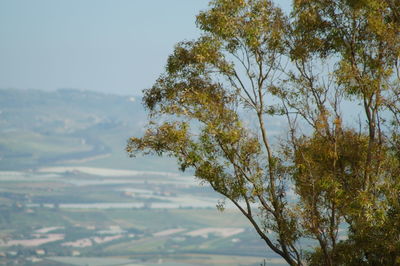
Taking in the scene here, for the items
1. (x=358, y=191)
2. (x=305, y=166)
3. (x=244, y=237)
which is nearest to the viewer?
(x=358, y=191)

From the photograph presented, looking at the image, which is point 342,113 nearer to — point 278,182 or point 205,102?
point 278,182

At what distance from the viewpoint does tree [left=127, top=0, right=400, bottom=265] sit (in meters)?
13.7

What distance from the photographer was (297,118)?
14469mm

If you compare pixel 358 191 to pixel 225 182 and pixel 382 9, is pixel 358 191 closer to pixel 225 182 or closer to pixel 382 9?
pixel 225 182

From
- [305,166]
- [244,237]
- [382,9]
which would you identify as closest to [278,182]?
[305,166]

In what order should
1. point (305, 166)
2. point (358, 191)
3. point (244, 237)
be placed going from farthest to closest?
point (244, 237) < point (305, 166) < point (358, 191)

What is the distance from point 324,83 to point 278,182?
2129mm

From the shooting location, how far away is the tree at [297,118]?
13711 mm

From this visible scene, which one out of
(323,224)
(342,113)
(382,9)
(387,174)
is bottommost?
(323,224)

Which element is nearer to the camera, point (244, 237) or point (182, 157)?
point (182, 157)

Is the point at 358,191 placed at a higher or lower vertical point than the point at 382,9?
lower

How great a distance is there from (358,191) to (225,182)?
8.44 ft

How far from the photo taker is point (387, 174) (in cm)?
1427

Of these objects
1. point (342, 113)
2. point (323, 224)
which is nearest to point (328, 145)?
point (342, 113)
